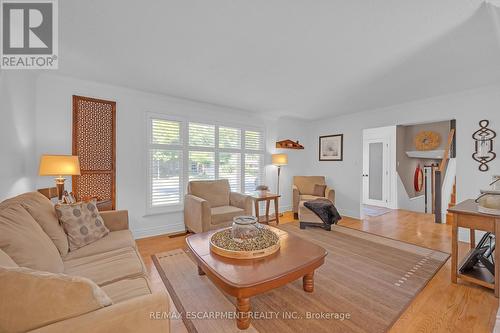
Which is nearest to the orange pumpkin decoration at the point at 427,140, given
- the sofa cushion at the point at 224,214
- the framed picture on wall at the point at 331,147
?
the framed picture on wall at the point at 331,147

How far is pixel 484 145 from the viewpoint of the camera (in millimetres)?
3219

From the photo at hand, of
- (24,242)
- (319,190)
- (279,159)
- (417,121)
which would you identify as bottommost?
(319,190)

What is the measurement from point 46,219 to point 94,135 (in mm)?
1850

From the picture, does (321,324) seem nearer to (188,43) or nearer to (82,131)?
(188,43)

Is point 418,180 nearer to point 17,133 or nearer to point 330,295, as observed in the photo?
point 330,295

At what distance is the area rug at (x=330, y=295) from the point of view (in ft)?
5.26

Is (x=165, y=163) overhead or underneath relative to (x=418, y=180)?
overhead

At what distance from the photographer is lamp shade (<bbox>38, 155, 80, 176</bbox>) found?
2.35m

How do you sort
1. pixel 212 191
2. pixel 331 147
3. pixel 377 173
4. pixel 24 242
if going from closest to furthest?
pixel 24 242
pixel 212 191
pixel 331 147
pixel 377 173

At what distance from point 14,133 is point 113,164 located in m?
1.15

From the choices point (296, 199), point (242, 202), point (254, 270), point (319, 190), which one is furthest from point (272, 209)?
point (254, 270)

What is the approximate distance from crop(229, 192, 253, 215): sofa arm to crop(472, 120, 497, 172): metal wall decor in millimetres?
3567

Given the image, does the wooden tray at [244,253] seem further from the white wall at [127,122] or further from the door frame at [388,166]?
the door frame at [388,166]

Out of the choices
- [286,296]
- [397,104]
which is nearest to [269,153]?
[397,104]
